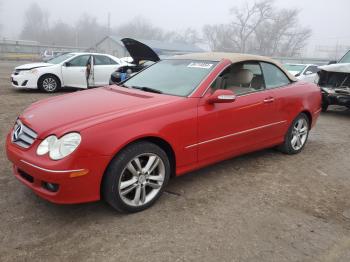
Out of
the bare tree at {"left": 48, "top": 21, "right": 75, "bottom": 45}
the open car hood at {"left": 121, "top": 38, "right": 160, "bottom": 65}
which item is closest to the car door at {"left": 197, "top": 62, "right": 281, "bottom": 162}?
the open car hood at {"left": 121, "top": 38, "right": 160, "bottom": 65}

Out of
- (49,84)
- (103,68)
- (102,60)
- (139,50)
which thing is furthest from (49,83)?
(139,50)

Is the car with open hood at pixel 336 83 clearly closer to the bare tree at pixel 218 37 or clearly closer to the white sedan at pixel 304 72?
the white sedan at pixel 304 72

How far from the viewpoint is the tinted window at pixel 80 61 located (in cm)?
1218

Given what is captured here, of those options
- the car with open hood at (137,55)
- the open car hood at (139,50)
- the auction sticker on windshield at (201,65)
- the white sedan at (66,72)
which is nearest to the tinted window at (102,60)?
the white sedan at (66,72)

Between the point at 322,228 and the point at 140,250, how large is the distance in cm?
170

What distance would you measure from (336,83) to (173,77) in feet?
21.0

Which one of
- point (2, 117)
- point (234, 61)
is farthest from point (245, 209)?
point (2, 117)

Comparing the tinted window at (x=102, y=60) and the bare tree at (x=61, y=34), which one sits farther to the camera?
the bare tree at (x=61, y=34)

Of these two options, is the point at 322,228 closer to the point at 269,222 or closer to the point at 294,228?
the point at 294,228

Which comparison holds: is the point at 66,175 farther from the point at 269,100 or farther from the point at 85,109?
the point at 269,100

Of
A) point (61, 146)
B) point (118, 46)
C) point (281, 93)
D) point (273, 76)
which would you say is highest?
point (118, 46)

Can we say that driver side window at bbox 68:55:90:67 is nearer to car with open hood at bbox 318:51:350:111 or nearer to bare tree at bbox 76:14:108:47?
car with open hood at bbox 318:51:350:111

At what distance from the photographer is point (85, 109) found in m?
3.65

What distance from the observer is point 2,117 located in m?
7.48
